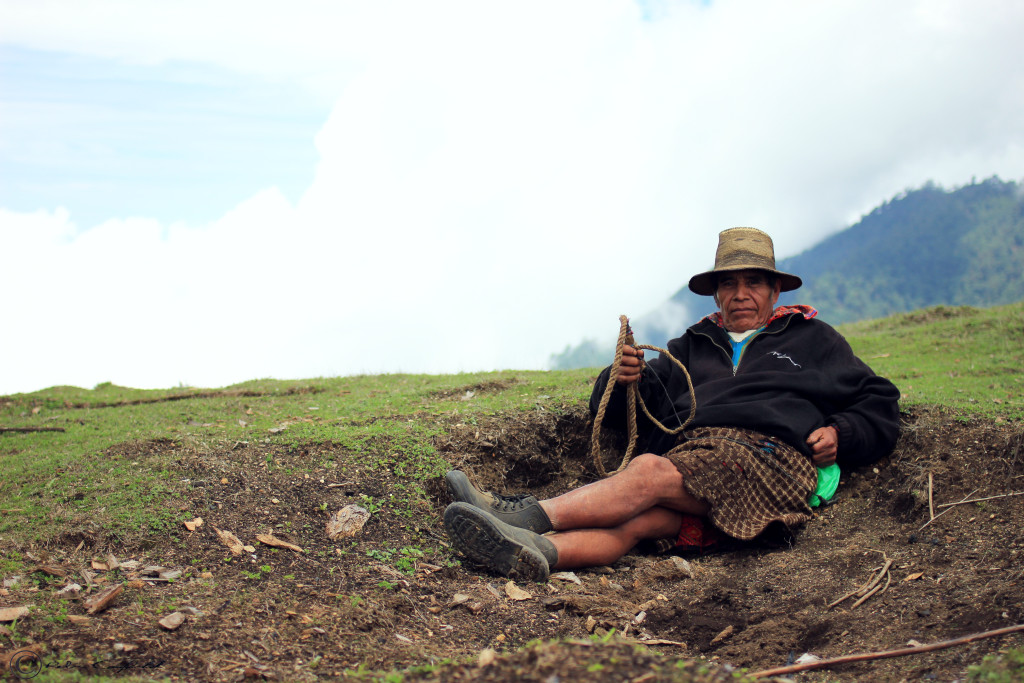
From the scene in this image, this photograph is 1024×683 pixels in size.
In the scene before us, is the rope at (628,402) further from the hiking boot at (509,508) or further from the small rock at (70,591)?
the small rock at (70,591)

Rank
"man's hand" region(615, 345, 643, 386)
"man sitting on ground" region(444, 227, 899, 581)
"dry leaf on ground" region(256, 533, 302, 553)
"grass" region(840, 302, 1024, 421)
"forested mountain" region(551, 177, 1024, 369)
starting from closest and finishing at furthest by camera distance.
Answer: "dry leaf on ground" region(256, 533, 302, 553) → "man sitting on ground" region(444, 227, 899, 581) → "man's hand" region(615, 345, 643, 386) → "grass" region(840, 302, 1024, 421) → "forested mountain" region(551, 177, 1024, 369)

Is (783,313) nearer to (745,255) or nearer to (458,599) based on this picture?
(745,255)

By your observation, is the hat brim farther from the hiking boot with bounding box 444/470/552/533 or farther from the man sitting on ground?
the hiking boot with bounding box 444/470/552/533

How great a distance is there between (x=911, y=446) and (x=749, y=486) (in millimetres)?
1601

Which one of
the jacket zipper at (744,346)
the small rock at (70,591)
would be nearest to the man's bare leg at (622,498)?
the jacket zipper at (744,346)

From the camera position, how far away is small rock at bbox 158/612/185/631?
3265mm

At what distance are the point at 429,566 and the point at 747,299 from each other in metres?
3.38

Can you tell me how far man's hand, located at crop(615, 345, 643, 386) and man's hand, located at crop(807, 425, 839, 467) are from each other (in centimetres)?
132

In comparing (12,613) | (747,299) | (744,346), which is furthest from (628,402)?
(12,613)

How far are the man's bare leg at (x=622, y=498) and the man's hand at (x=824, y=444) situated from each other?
1001 millimetres

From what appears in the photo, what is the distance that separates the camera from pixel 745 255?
231 inches

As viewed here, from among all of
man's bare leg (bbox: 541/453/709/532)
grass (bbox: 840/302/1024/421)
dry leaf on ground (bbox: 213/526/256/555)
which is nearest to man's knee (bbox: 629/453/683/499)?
man's bare leg (bbox: 541/453/709/532)

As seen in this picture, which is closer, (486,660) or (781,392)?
(486,660)

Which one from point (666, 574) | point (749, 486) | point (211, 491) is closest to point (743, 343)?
point (749, 486)
